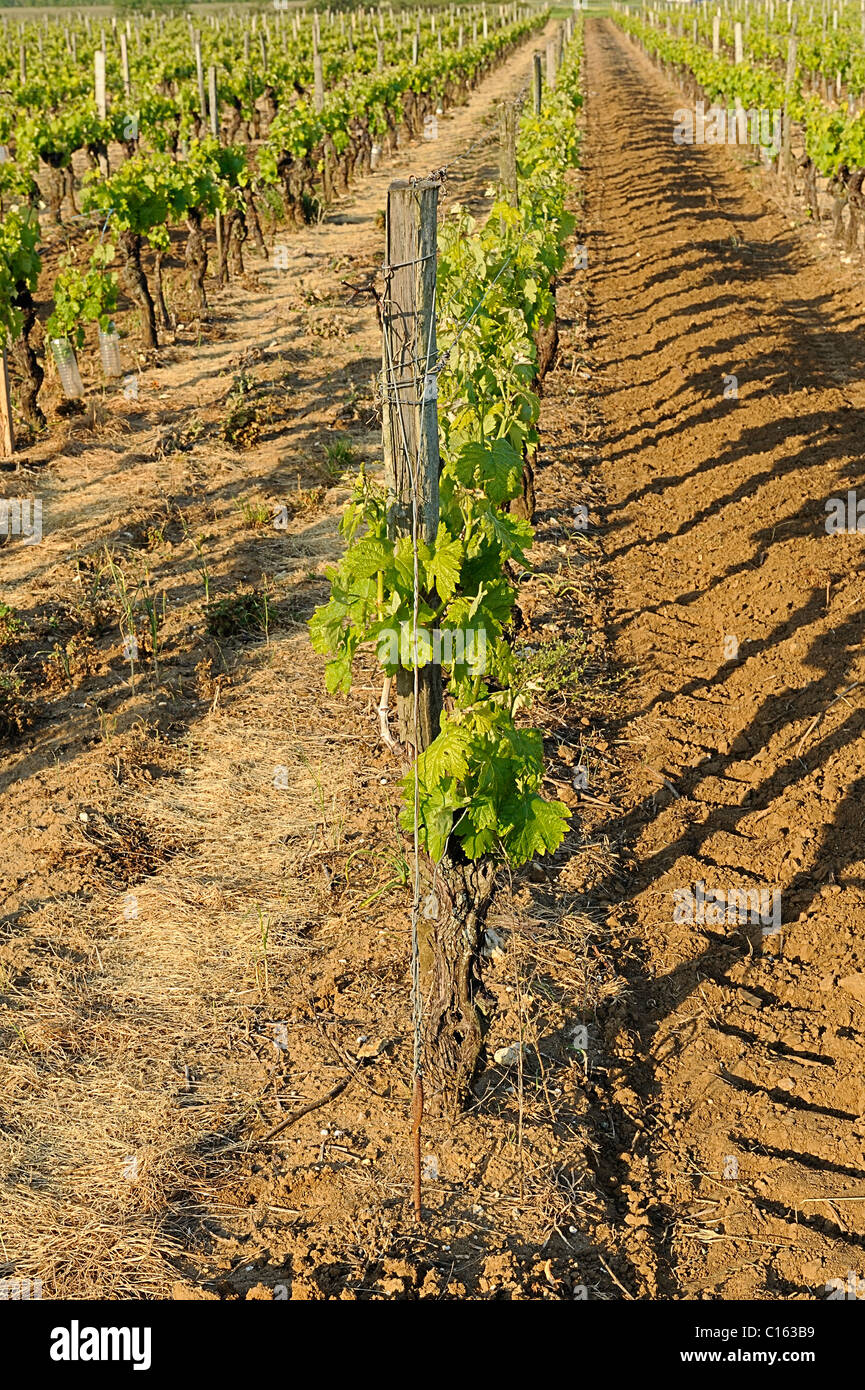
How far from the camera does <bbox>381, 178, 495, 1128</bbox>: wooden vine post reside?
3518 mm

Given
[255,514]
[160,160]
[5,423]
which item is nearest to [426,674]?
[255,514]

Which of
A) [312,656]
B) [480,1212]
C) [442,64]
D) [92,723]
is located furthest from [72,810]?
[442,64]

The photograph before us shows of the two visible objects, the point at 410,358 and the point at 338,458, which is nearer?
the point at 410,358

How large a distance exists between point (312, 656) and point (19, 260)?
461 centimetres

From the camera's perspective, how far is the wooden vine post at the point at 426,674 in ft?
11.5

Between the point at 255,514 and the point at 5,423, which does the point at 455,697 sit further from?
the point at 5,423

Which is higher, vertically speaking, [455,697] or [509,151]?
[509,151]

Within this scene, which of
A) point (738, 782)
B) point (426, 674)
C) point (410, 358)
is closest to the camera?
point (410, 358)

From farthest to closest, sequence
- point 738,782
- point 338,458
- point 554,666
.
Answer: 1. point 338,458
2. point 554,666
3. point 738,782

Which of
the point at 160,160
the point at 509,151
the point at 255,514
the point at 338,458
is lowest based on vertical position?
the point at 255,514

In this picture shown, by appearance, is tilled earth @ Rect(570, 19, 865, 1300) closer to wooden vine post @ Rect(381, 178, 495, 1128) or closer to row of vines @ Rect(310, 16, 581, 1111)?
wooden vine post @ Rect(381, 178, 495, 1128)

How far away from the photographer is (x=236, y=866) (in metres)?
5.02

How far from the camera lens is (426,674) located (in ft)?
12.8
